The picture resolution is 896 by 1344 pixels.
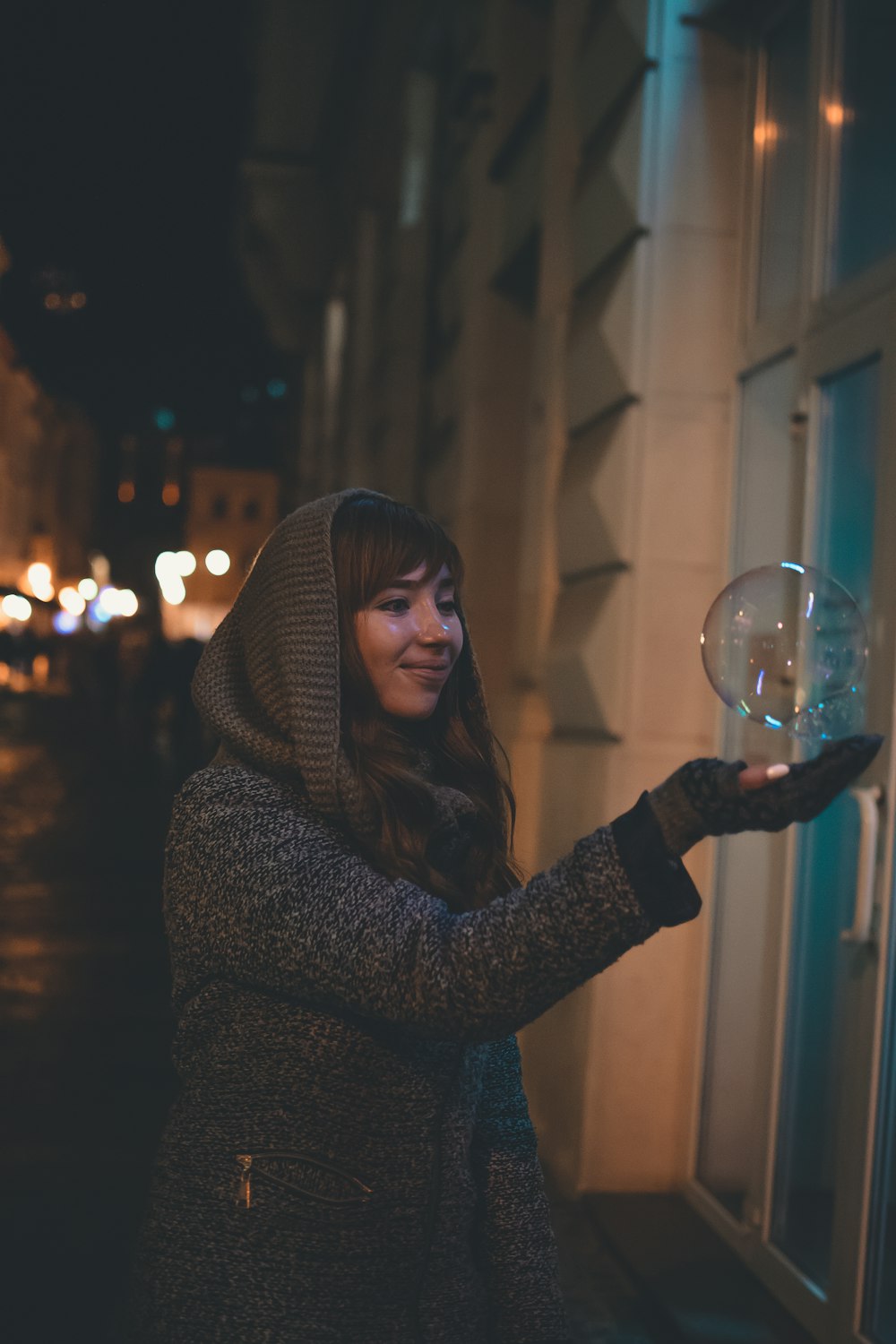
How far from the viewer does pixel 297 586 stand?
1849 mm

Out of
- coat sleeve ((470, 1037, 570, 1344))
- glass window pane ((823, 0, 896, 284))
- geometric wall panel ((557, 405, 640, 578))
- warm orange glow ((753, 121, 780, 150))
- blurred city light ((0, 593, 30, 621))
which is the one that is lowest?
coat sleeve ((470, 1037, 570, 1344))

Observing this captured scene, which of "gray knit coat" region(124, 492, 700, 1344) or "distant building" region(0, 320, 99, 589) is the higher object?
"distant building" region(0, 320, 99, 589)

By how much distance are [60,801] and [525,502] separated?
11.3 m

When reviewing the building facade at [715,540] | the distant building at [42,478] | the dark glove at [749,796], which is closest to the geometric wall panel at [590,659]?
the building facade at [715,540]

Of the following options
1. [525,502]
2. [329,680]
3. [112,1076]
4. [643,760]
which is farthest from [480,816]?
[112,1076]

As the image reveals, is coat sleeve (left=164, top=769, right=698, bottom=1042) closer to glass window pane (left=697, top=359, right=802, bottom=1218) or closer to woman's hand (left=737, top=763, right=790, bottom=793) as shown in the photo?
woman's hand (left=737, top=763, right=790, bottom=793)

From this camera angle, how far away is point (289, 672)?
1797 mm

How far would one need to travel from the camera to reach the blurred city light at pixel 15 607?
43.8 meters

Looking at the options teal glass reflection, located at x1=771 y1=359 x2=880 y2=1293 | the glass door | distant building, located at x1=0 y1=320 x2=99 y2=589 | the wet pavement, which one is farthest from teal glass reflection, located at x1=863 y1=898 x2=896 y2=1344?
distant building, located at x1=0 y1=320 x2=99 y2=589

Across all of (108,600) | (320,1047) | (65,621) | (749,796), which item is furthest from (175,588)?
(749,796)

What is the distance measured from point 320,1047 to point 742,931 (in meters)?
2.82

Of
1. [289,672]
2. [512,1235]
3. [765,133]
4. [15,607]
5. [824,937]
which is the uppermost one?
[765,133]

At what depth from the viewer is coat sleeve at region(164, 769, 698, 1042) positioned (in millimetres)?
1463

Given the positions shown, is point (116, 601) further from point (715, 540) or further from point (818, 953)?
point (818, 953)
